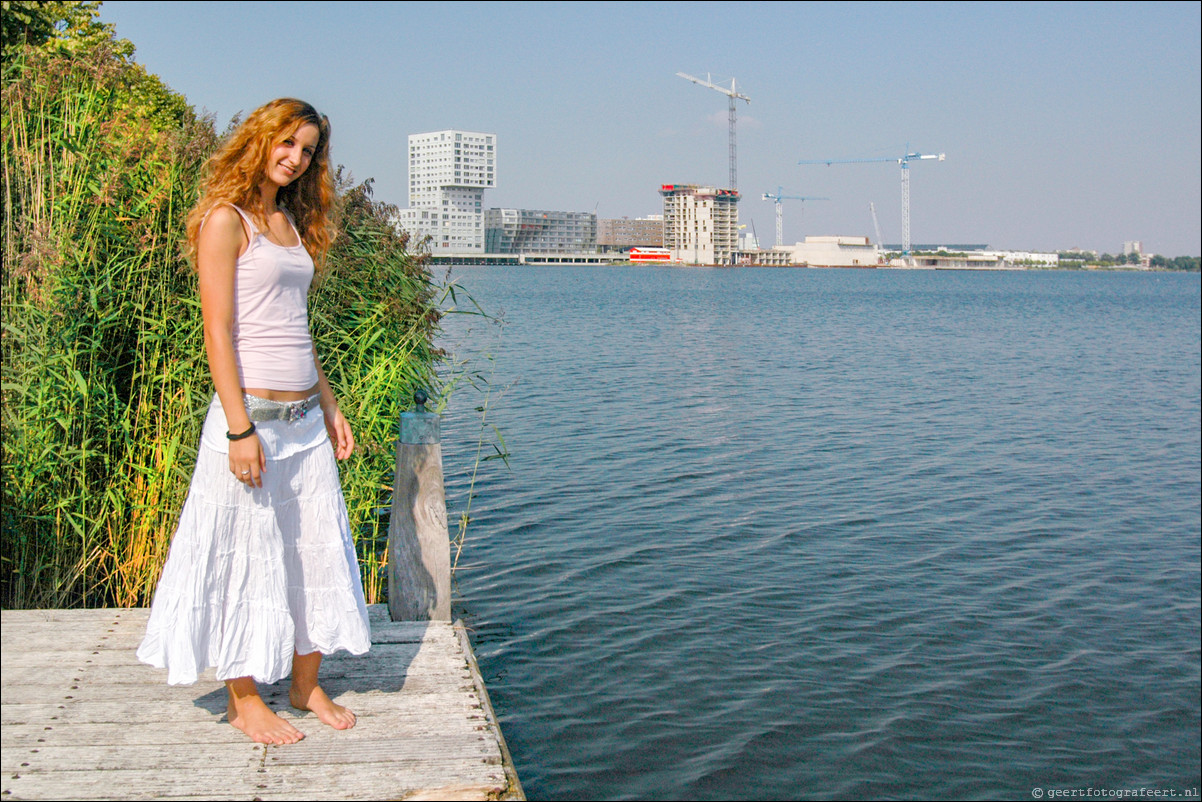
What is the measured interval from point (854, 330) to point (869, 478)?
1196 inches

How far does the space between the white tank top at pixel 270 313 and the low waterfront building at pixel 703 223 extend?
18576cm

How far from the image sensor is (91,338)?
17.8 feet

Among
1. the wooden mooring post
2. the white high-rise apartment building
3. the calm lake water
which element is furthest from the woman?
the white high-rise apartment building

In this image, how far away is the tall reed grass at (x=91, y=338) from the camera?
17.1 feet

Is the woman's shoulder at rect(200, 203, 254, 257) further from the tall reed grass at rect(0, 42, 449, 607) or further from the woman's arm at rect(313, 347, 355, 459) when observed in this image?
the tall reed grass at rect(0, 42, 449, 607)

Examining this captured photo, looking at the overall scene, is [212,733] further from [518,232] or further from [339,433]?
[518,232]

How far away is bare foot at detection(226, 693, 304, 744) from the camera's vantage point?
342 cm

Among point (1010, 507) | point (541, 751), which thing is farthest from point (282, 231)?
point (1010, 507)

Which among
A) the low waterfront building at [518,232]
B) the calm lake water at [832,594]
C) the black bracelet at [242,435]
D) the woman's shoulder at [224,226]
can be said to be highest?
the low waterfront building at [518,232]

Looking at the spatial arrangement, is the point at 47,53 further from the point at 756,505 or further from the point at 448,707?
the point at 756,505

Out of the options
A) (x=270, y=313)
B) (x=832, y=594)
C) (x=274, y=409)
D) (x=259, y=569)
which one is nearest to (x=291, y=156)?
(x=270, y=313)

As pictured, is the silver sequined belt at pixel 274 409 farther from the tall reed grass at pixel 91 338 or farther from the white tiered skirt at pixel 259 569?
the tall reed grass at pixel 91 338

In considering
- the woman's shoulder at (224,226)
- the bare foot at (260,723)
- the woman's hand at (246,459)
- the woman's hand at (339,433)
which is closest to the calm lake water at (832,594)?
the bare foot at (260,723)

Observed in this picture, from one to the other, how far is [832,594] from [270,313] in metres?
5.91
